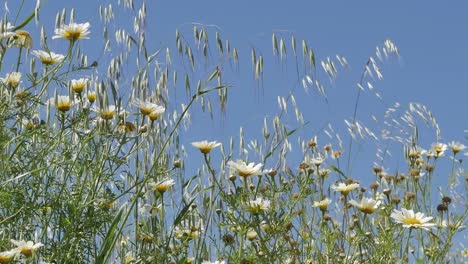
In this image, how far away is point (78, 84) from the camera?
198 cm

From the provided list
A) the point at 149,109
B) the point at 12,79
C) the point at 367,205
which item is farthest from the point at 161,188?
the point at 367,205

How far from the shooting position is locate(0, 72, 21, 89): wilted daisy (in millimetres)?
1894

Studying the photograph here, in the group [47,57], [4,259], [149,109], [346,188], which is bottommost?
[4,259]

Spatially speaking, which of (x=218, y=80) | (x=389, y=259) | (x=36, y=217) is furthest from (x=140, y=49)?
(x=389, y=259)

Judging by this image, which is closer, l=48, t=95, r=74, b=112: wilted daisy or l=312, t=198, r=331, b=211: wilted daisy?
l=48, t=95, r=74, b=112: wilted daisy

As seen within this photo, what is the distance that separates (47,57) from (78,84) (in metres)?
0.11

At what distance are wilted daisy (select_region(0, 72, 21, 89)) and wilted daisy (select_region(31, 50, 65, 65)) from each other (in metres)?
0.08

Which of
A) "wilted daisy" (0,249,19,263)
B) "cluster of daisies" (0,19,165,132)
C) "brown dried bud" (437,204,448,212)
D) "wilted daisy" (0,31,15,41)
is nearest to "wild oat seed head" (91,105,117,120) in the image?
"cluster of daisies" (0,19,165,132)

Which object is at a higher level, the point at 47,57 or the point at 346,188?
the point at 47,57

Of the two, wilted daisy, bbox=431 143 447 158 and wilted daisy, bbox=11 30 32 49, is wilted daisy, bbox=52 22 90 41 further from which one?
wilted daisy, bbox=431 143 447 158

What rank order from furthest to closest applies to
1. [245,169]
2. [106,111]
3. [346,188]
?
[346,188] < [106,111] < [245,169]

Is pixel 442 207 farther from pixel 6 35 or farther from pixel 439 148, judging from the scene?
pixel 6 35

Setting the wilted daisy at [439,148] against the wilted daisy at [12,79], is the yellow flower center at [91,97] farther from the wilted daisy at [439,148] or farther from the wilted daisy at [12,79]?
the wilted daisy at [439,148]

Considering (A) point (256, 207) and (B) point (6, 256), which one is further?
(A) point (256, 207)
